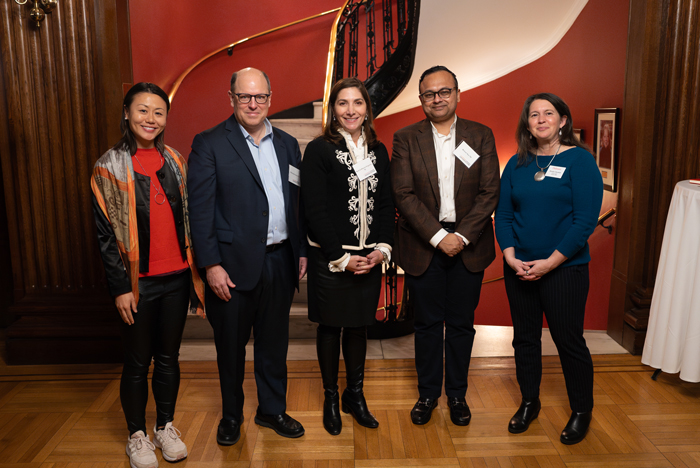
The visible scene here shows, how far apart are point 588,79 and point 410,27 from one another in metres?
2.00

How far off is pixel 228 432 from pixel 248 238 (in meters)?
0.94

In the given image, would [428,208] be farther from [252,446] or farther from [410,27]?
[410,27]


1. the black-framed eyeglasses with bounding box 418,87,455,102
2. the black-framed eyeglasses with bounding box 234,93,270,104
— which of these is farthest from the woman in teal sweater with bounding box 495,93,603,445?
the black-framed eyeglasses with bounding box 234,93,270,104

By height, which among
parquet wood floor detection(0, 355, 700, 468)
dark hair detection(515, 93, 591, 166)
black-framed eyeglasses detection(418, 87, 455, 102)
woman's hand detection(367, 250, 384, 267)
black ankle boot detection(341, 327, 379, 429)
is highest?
black-framed eyeglasses detection(418, 87, 455, 102)

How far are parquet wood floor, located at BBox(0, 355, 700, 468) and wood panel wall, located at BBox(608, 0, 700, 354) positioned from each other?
1.77ft

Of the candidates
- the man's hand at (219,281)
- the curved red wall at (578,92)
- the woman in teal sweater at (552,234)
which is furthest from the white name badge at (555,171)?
the curved red wall at (578,92)

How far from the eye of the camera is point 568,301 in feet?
7.71

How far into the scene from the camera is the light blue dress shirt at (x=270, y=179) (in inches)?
90.0

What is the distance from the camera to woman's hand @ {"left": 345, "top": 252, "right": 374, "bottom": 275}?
2.33 metres

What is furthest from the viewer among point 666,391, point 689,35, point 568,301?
point 689,35

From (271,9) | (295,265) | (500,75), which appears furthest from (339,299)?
(500,75)

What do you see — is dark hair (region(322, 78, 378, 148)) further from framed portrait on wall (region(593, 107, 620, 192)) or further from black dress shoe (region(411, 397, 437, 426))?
framed portrait on wall (region(593, 107, 620, 192))

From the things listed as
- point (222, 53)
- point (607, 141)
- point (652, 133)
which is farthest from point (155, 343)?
point (607, 141)

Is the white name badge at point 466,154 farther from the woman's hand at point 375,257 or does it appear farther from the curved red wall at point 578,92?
the curved red wall at point 578,92
